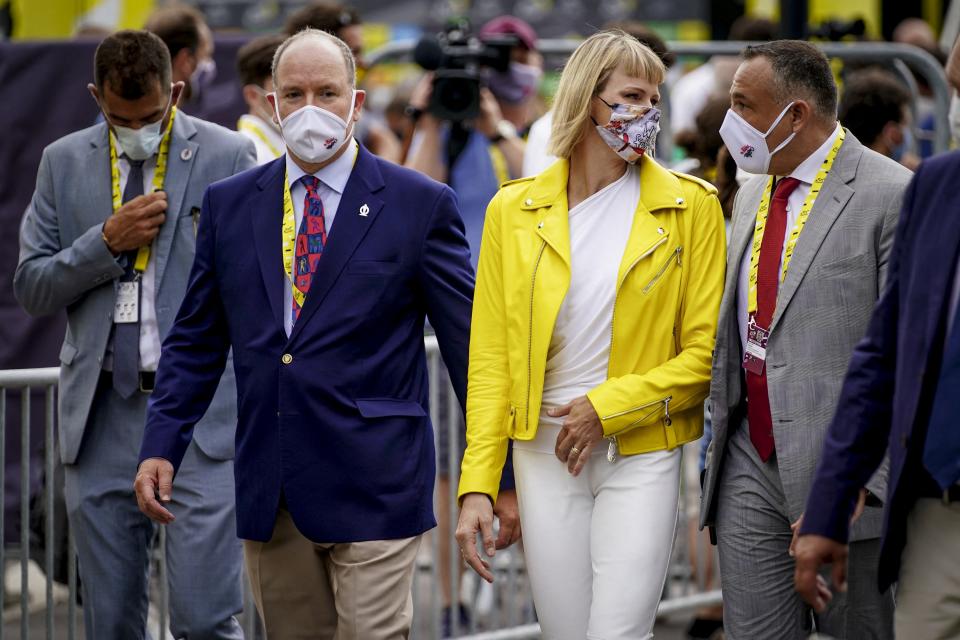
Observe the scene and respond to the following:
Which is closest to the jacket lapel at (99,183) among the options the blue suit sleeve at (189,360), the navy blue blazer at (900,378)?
the blue suit sleeve at (189,360)

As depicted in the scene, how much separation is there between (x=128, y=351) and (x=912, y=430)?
2899 millimetres

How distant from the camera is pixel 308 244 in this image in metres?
4.95

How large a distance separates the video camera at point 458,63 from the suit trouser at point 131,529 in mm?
2784

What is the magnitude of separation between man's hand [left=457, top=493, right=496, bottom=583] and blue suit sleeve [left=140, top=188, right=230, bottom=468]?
3.10 feet

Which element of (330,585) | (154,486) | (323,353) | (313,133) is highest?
(313,133)

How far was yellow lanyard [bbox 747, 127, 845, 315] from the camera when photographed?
15.5 feet

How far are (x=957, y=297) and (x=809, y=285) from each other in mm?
852

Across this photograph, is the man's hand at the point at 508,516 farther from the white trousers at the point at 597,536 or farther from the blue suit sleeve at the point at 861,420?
the blue suit sleeve at the point at 861,420

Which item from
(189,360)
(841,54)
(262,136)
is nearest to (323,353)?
(189,360)

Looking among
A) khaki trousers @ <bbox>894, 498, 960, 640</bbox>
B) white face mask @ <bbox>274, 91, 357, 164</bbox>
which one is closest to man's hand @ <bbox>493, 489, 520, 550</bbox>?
white face mask @ <bbox>274, 91, 357, 164</bbox>

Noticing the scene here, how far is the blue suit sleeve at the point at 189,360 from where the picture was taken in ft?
16.7

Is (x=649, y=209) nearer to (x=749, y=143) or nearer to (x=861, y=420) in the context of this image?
(x=749, y=143)

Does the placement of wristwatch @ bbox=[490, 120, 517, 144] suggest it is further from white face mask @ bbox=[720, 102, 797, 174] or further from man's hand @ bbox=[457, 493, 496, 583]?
man's hand @ bbox=[457, 493, 496, 583]

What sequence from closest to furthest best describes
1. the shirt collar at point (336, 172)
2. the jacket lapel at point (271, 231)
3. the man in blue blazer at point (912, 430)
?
1. the man in blue blazer at point (912, 430)
2. the jacket lapel at point (271, 231)
3. the shirt collar at point (336, 172)
